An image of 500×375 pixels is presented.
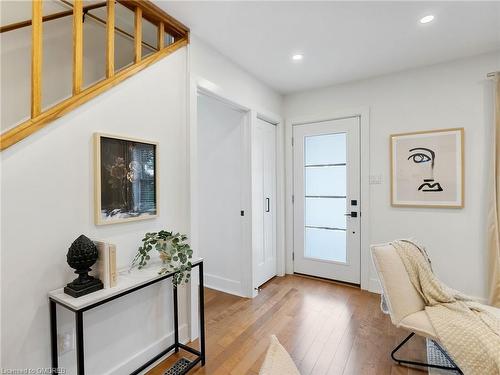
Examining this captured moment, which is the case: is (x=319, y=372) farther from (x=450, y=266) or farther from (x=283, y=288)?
(x=450, y=266)

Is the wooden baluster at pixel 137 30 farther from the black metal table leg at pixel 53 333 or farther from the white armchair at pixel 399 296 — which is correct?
the white armchair at pixel 399 296

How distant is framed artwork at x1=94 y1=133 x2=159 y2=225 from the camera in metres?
1.66

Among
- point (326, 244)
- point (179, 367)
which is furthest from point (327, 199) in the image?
point (179, 367)

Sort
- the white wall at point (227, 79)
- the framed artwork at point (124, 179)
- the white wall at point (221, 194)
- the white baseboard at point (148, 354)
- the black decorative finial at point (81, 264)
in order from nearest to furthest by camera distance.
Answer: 1. the black decorative finial at point (81, 264)
2. the framed artwork at point (124, 179)
3. the white baseboard at point (148, 354)
4. the white wall at point (227, 79)
5. the white wall at point (221, 194)

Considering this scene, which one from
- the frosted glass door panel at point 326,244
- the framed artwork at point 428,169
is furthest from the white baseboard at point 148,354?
the framed artwork at point 428,169

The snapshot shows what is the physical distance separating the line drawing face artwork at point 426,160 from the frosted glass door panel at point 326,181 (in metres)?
0.79

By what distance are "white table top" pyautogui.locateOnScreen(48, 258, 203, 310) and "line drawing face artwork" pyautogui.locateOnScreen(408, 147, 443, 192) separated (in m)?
2.85

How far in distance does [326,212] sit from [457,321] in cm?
198

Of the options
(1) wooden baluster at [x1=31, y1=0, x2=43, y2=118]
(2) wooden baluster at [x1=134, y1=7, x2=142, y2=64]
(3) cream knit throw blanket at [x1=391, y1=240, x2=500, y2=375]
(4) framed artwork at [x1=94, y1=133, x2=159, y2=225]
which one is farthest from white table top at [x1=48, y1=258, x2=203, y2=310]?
(3) cream knit throw blanket at [x1=391, y1=240, x2=500, y2=375]

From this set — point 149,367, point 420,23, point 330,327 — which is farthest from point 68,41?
point 330,327

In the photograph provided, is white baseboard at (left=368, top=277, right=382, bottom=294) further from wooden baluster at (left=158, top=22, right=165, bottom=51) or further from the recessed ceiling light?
wooden baluster at (left=158, top=22, right=165, bottom=51)

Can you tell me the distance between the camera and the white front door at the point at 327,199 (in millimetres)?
3361

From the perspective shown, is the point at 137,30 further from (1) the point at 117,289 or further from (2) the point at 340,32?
(1) the point at 117,289

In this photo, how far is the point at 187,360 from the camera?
202cm
